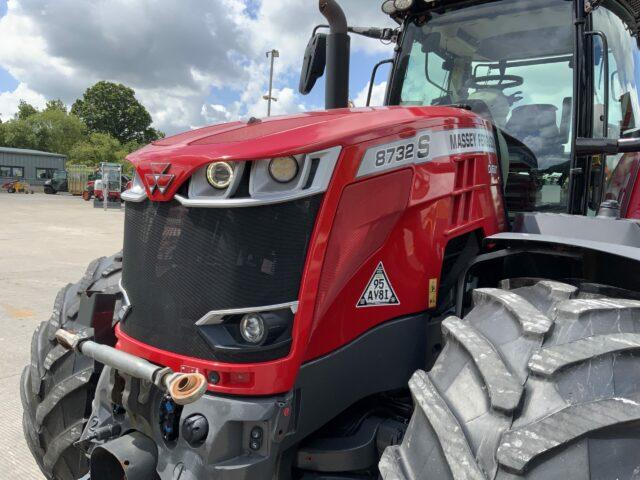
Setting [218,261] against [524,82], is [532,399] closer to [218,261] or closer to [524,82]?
[218,261]

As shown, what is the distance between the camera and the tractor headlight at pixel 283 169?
5.61 ft

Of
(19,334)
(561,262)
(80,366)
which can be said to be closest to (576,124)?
(561,262)

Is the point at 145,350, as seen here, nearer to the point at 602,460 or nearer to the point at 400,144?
the point at 400,144

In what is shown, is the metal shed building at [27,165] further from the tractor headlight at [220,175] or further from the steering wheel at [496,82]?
the tractor headlight at [220,175]

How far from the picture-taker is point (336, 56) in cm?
234

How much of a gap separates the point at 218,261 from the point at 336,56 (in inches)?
42.5

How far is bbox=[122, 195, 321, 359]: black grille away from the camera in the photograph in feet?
5.69

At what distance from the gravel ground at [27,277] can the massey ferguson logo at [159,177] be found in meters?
2.05

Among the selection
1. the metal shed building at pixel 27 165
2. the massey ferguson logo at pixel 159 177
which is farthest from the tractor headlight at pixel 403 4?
the metal shed building at pixel 27 165

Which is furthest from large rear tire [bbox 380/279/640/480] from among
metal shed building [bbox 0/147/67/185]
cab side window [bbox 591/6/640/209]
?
metal shed building [bbox 0/147/67/185]

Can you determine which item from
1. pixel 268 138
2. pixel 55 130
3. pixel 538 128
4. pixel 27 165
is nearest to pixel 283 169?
pixel 268 138

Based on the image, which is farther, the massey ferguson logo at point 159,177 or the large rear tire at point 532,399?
the massey ferguson logo at point 159,177

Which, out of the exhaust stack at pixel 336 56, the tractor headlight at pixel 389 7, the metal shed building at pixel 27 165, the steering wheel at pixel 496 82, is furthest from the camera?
the metal shed building at pixel 27 165

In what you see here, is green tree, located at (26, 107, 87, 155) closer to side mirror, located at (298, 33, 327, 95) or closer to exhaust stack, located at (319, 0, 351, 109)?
side mirror, located at (298, 33, 327, 95)
